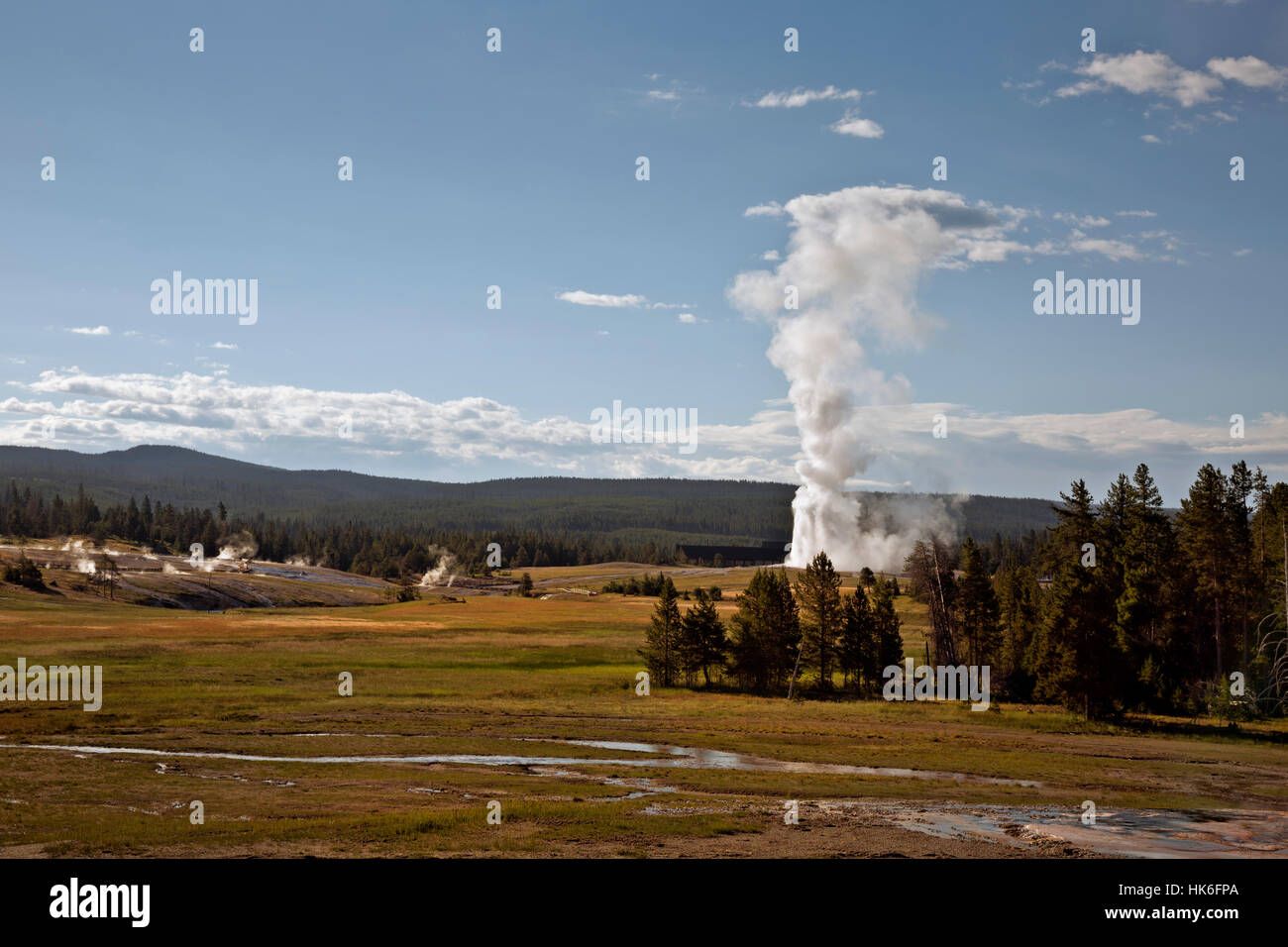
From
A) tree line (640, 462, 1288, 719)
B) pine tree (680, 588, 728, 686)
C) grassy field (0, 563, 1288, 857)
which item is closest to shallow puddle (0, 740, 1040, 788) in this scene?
grassy field (0, 563, 1288, 857)

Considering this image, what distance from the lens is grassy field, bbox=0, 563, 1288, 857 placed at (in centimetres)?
3092

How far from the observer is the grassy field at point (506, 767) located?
101 feet

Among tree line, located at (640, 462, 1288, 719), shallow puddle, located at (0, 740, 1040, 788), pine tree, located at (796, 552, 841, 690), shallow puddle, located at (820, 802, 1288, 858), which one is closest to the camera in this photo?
shallow puddle, located at (820, 802, 1288, 858)

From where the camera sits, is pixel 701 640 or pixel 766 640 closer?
pixel 766 640

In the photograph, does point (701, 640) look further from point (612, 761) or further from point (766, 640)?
point (612, 761)

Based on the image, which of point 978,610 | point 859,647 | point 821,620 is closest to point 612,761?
point 821,620

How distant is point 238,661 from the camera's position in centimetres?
8762

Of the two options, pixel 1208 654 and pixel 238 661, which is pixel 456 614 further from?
pixel 1208 654

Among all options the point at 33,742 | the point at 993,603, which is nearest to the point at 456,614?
the point at 993,603

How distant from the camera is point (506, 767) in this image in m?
47.1

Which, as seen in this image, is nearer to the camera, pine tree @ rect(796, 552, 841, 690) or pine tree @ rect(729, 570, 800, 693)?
pine tree @ rect(796, 552, 841, 690)

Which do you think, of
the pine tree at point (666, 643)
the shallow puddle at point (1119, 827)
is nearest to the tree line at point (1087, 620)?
the pine tree at point (666, 643)

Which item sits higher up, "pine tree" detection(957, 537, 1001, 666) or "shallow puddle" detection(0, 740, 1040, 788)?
"pine tree" detection(957, 537, 1001, 666)

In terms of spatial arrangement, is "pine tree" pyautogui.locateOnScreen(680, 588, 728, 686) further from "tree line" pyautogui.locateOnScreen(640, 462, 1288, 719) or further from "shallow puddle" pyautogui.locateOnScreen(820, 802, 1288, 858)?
"shallow puddle" pyautogui.locateOnScreen(820, 802, 1288, 858)
